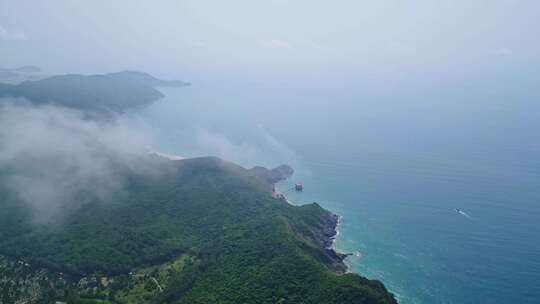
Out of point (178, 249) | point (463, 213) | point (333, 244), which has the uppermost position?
point (463, 213)

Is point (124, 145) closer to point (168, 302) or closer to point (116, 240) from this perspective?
point (116, 240)

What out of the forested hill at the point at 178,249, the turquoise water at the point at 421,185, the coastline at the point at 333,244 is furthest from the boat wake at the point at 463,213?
the forested hill at the point at 178,249

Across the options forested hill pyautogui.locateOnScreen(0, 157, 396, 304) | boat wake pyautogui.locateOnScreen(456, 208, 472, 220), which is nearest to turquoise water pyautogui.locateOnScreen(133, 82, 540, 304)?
boat wake pyautogui.locateOnScreen(456, 208, 472, 220)

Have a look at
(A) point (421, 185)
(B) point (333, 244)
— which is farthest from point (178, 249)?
(A) point (421, 185)

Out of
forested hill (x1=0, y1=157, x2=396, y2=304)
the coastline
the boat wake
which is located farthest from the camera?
the boat wake

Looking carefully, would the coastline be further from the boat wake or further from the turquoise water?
the boat wake

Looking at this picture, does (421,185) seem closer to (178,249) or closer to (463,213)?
(463,213)
